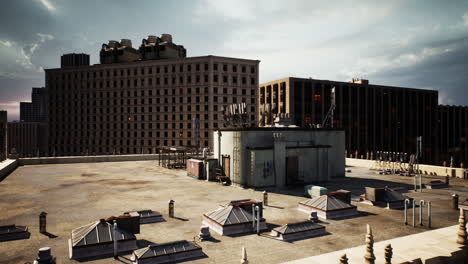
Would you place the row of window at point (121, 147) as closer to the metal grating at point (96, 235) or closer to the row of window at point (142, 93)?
the row of window at point (142, 93)

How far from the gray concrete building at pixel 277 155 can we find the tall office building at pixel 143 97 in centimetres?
6194

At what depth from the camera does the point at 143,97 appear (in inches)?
4444

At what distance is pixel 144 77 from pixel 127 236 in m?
102

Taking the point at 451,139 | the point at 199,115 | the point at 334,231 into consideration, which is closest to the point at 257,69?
the point at 199,115

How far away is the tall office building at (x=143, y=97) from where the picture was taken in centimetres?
10556

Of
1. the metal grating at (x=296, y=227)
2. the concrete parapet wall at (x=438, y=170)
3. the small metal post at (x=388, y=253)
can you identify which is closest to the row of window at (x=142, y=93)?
the concrete parapet wall at (x=438, y=170)

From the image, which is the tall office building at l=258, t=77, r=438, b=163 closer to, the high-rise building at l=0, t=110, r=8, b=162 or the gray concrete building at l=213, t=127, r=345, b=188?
the gray concrete building at l=213, t=127, r=345, b=188

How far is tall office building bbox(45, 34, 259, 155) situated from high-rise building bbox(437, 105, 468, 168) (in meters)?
104

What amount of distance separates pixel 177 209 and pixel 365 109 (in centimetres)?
11561

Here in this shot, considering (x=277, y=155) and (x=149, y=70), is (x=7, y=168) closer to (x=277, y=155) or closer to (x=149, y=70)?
(x=277, y=155)

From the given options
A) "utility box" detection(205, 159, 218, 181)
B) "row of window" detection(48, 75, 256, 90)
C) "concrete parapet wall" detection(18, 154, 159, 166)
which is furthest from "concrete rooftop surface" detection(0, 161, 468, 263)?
"row of window" detection(48, 75, 256, 90)

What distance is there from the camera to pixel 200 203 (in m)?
28.1

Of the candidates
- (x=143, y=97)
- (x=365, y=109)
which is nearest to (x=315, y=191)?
(x=143, y=97)

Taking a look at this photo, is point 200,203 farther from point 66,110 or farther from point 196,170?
point 66,110
